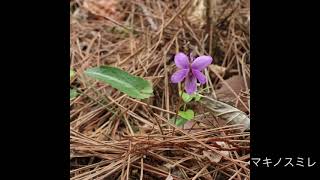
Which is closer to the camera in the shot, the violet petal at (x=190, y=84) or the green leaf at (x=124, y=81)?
the violet petal at (x=190, y=84)

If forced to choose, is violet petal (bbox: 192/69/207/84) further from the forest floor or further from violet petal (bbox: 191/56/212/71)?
the forest floor

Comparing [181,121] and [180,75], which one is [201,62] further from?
[181,121]

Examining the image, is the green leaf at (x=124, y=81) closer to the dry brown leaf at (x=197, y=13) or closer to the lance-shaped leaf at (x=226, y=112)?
the lance-shaped leaf at (x=226, y=112)

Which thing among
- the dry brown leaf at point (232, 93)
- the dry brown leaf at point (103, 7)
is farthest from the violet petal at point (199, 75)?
the dry brown leaf at point (103, 7)

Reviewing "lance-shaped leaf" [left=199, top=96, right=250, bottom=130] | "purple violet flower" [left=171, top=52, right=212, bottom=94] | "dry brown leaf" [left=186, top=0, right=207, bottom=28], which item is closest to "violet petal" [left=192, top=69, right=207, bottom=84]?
"purple violet flower" [left=171, top=52, right=212, bottom=94]

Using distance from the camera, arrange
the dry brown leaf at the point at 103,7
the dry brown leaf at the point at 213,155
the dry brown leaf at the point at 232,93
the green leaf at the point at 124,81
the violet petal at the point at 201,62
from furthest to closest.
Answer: the dry brown leaf at the point at 103,7 → the dry brown leaf at the point at 232,93 → the green leaf at the point at 124,81 → the dry brown leaf at the point at 213,155 → the violet petal at the point at 201,62
